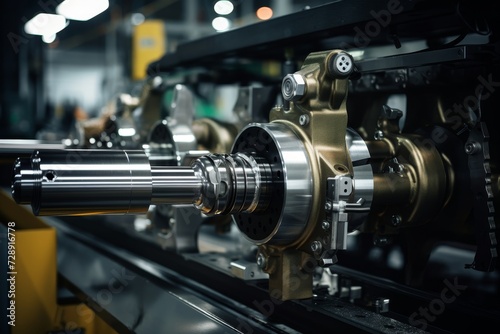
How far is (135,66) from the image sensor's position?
15.5 ft

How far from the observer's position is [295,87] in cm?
105

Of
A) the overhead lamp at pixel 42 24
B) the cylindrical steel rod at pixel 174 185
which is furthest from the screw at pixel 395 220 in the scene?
the overhead lamp at pixel 42 24

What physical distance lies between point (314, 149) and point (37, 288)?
30.9 inches

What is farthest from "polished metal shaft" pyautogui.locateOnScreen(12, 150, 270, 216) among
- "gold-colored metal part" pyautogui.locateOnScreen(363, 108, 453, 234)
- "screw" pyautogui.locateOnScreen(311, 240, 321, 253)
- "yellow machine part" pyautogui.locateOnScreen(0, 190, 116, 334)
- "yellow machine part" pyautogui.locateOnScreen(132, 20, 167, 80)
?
"yellow machine part" pyautogui.locateOnScreen(132, 20, 167, 80)

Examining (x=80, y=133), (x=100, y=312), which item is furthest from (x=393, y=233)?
(x=80, y=133)

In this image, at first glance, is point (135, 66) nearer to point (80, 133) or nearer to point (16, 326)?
point (80, 133)

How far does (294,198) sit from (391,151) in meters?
0.29

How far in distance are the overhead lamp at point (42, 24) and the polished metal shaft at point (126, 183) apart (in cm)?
455

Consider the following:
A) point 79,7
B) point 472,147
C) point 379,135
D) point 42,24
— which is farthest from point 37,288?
point 42,24

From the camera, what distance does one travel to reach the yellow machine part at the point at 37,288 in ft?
4.48

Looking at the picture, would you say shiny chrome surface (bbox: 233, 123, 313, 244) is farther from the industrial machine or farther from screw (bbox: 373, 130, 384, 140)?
screw (bbox: 373, 130, 384, 140)

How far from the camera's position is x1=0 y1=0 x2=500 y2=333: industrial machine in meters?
1.00

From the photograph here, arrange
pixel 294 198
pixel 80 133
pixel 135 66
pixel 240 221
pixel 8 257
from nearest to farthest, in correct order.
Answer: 1. pixel 294 198
2. pixel 240 221
3. pixel 8 257
4. pixel 80 133
5. pixel 135 66

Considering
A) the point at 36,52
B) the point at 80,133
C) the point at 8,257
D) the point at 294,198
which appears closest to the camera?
the point at 294,198
